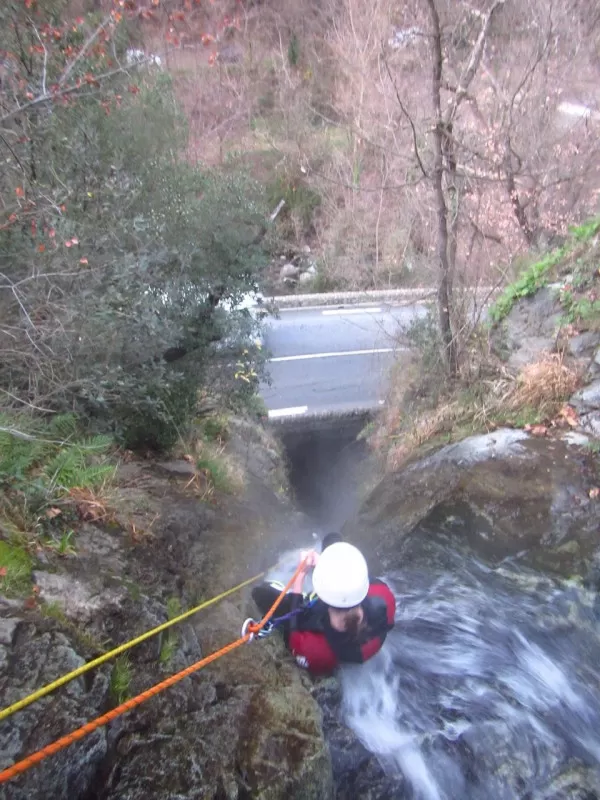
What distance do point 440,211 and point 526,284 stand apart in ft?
5.04

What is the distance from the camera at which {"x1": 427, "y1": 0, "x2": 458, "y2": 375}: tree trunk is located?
659 centimetres

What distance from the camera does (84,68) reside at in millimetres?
4973

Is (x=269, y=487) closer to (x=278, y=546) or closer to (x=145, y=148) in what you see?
(x=278, y=546)

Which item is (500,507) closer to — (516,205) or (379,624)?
(379,624)

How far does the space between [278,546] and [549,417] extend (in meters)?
3.16

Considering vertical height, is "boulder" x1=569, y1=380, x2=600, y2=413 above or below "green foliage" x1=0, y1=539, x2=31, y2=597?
below

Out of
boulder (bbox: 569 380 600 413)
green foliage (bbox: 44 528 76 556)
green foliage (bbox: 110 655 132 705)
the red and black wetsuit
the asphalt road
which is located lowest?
the asphalt road

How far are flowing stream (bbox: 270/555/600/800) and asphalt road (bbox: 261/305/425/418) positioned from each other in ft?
16.2

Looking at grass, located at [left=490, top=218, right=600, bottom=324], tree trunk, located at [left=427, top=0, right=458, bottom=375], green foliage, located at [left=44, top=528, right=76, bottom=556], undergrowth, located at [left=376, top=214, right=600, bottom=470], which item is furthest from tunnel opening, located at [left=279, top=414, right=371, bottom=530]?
green foliage, located at [left=44, top=528, right=76, bottom=556]

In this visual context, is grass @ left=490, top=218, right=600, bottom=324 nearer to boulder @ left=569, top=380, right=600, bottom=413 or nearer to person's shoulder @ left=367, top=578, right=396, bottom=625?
boulder @ left=569, top=380, right=600, bottom=413

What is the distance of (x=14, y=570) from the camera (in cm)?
335

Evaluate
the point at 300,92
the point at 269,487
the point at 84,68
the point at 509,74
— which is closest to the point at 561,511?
the point at 269,487

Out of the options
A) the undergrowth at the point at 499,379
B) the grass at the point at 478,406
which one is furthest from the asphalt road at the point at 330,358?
the grass at the point at 478,406

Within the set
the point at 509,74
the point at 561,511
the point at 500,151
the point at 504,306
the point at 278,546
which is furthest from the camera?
the point at 509,74
